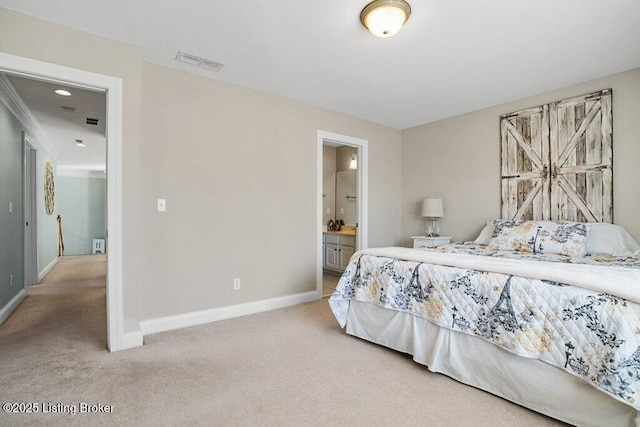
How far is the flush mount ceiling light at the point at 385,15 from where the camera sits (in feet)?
6.59

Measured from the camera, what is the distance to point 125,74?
8.31 ft

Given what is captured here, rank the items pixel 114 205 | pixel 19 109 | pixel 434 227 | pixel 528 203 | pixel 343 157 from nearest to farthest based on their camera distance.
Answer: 1. pixel 114 205
2. pixel 528 203
3. pixel 19 109
4. pixel 434 227
5. pixel 343 157

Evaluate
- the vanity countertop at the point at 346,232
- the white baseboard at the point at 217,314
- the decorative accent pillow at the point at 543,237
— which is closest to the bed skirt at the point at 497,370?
the white baseboard at the point at 217,314

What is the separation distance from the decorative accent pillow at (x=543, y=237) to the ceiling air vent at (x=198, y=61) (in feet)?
10.7

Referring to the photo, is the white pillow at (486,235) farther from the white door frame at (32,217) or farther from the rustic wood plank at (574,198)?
the white door frame at (32,217)

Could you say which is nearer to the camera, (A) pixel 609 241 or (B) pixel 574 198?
(A) pixel 609 241

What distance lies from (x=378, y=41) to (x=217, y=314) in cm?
287

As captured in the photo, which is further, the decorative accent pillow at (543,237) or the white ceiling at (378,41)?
the decorative accent pillow at (543,237)

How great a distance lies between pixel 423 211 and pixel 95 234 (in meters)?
8.46

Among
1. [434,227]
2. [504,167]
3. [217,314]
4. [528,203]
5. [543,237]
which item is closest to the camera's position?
[543,237]

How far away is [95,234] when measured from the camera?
27.8 ft

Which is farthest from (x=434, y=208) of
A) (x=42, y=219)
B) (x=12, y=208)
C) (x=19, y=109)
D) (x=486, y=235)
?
(x=42, y=219)

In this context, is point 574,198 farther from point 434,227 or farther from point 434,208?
point 434,227

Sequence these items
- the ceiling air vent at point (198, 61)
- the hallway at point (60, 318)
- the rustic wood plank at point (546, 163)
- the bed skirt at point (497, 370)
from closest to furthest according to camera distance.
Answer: the bed skirt at point (497, 370) → the hallway at point (60, 318) → the ceiling air vent at point (198, 61) → the rustic wood plank at point (546, 163)
